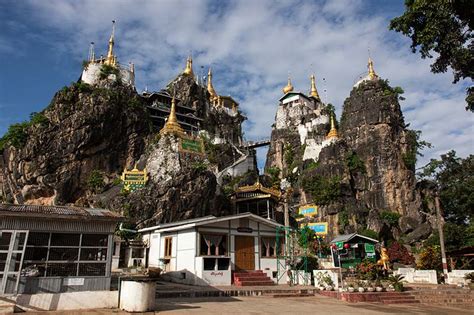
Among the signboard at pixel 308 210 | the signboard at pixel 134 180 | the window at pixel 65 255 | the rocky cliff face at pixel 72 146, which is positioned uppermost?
the rocky cliff face at pixel 72 146

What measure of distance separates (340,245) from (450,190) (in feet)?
94.7

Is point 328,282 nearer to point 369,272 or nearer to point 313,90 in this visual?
point 369,272

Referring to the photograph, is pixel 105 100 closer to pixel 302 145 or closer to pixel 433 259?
pixel 302 145

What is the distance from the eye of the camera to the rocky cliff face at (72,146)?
43.0 m

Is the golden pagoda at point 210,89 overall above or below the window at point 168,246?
above

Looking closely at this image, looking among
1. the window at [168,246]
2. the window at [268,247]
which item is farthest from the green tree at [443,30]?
the window at [168,246]

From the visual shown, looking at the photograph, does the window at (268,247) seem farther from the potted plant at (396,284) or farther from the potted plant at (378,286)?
the potted plant at (396,284)

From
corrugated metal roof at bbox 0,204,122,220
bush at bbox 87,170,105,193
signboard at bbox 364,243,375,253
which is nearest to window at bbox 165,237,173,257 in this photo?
corrugated metal roof at bbox 0,204,122,220

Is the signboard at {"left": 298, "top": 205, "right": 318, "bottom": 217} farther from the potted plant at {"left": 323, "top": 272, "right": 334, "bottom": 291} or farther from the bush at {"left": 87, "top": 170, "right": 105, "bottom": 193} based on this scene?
the potted plant at {"left": 323, "top": 272, "right": 334, "bottom": 291}

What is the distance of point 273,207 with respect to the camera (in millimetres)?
43375

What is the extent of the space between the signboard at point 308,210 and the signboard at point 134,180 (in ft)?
77.7

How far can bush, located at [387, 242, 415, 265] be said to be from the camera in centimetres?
3912

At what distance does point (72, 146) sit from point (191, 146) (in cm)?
1500

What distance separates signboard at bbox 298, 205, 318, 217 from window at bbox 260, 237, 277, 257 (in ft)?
92.9
